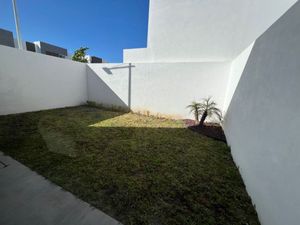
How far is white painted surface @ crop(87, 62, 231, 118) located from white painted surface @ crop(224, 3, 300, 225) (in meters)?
2.88

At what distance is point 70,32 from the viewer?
11.1m

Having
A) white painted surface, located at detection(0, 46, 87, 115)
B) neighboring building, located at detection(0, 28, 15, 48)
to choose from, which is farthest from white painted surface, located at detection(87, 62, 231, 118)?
neighboring building, located at detection(0, 28, 15, 48)

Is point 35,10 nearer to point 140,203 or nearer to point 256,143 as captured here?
point 140,203

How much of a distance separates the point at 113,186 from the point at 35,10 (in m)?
7.85

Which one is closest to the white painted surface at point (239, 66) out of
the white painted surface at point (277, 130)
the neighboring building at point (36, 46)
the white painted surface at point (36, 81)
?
the white painted surface at point (277, 130)

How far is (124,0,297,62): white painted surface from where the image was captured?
4802 mm

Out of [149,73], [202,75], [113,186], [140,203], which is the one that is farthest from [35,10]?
[140,203]

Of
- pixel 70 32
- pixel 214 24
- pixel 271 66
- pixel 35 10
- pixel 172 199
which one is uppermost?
pixel 70 32

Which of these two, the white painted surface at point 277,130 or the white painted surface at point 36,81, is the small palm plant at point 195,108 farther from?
the white painted surface at point 36,81

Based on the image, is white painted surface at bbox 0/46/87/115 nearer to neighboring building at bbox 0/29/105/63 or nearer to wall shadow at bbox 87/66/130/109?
wall shadow at bbox 87/66/130/109

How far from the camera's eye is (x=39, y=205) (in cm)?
147

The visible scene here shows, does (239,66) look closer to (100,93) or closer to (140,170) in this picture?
(140,170)

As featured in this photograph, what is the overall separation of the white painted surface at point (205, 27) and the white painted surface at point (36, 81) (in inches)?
145

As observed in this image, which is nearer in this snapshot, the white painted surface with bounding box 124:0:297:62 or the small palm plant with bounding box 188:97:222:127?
the small palm plant with bounding box 188:97:222:127
